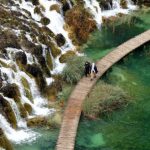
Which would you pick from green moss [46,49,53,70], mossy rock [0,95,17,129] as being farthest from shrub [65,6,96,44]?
mossy rock [0,95,17,129]

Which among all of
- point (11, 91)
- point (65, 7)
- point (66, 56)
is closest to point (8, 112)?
point (11, 91)

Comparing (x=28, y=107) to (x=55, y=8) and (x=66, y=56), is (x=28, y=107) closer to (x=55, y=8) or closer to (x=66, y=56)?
(x=66, y=56)

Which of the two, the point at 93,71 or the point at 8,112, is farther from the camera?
the point at 93,71

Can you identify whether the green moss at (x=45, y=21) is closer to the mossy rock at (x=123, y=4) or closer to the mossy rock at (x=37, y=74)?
the mossy rock at (x=37, y=74)

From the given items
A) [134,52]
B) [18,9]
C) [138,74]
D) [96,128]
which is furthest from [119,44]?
[96,128]

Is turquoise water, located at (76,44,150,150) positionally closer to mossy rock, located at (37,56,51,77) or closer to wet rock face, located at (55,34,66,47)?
mossy rock, located at (37,56,51,77)

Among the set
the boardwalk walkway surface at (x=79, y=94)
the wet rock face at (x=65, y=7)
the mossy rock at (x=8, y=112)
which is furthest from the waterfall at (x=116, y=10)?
the mossy rock at (x=8, y=112)
